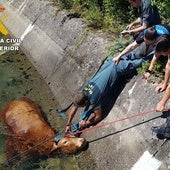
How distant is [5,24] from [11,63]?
12.2ft

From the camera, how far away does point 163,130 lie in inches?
269

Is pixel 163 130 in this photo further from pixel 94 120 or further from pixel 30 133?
pixel 30 133

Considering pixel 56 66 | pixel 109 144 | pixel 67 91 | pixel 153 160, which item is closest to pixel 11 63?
pixel 56 66

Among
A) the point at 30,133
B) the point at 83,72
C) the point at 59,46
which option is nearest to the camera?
the point at 30,133

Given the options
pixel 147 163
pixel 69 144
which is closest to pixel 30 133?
pixel 69 144

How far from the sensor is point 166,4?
8508 millimetres

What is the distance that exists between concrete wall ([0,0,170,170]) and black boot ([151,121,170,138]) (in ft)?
0.50

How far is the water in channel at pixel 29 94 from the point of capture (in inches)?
330

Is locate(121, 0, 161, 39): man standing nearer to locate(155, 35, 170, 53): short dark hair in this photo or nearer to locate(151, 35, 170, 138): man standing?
locate(151, 35, 170, 138): man standing

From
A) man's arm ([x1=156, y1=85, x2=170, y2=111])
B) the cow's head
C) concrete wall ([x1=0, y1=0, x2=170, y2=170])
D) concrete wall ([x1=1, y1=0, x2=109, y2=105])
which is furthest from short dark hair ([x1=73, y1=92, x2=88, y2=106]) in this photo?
man's arm ([x1=156, y1=85, x2=170, y2=111])

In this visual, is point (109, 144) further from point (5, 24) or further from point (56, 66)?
point (5, 24)

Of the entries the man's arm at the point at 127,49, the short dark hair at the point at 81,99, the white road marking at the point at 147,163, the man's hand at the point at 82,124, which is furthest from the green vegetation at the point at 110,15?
the white road marking at the point at 147,163

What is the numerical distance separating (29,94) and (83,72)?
6.20 feet

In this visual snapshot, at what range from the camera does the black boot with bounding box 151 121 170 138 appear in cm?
676
